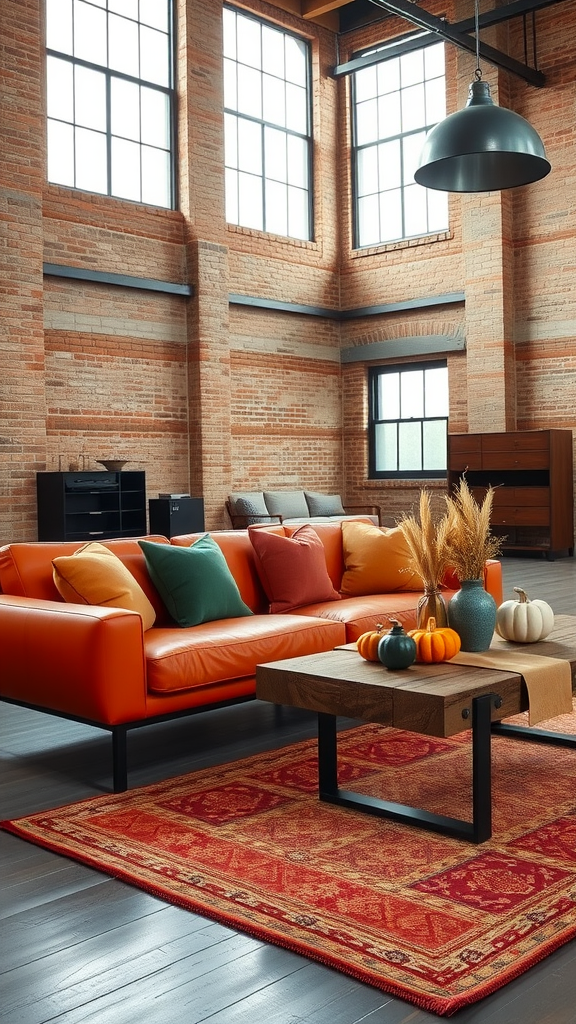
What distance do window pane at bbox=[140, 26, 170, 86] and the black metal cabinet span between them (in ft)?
15.4

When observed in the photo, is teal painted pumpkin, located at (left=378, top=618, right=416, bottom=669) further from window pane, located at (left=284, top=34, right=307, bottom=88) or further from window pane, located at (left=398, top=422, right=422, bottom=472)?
window pane, located at (left=284, top=34, right=307, bottom=88)

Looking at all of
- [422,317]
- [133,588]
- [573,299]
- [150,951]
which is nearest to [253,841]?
[150,951]

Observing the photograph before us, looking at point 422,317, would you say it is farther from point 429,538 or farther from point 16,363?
point 429,538

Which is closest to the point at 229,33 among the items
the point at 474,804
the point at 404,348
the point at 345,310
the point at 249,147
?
the point at 249,147

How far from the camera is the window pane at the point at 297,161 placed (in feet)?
43.8

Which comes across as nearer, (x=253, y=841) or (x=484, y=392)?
(x=253, y=841)

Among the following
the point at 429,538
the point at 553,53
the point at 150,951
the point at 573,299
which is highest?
the point at 553,53

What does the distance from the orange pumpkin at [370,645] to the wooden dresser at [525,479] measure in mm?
8159

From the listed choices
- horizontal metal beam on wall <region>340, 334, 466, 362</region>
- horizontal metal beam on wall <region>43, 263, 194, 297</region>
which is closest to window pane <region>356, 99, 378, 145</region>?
horizontal metal beam on wall <region>340, 334, 466, 362</region>

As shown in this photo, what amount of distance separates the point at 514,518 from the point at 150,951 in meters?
9.80

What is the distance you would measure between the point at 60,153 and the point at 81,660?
334 inches

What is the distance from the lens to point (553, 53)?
11.7 m

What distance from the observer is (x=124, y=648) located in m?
3.50

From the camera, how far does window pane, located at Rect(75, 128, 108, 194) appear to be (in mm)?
10781
